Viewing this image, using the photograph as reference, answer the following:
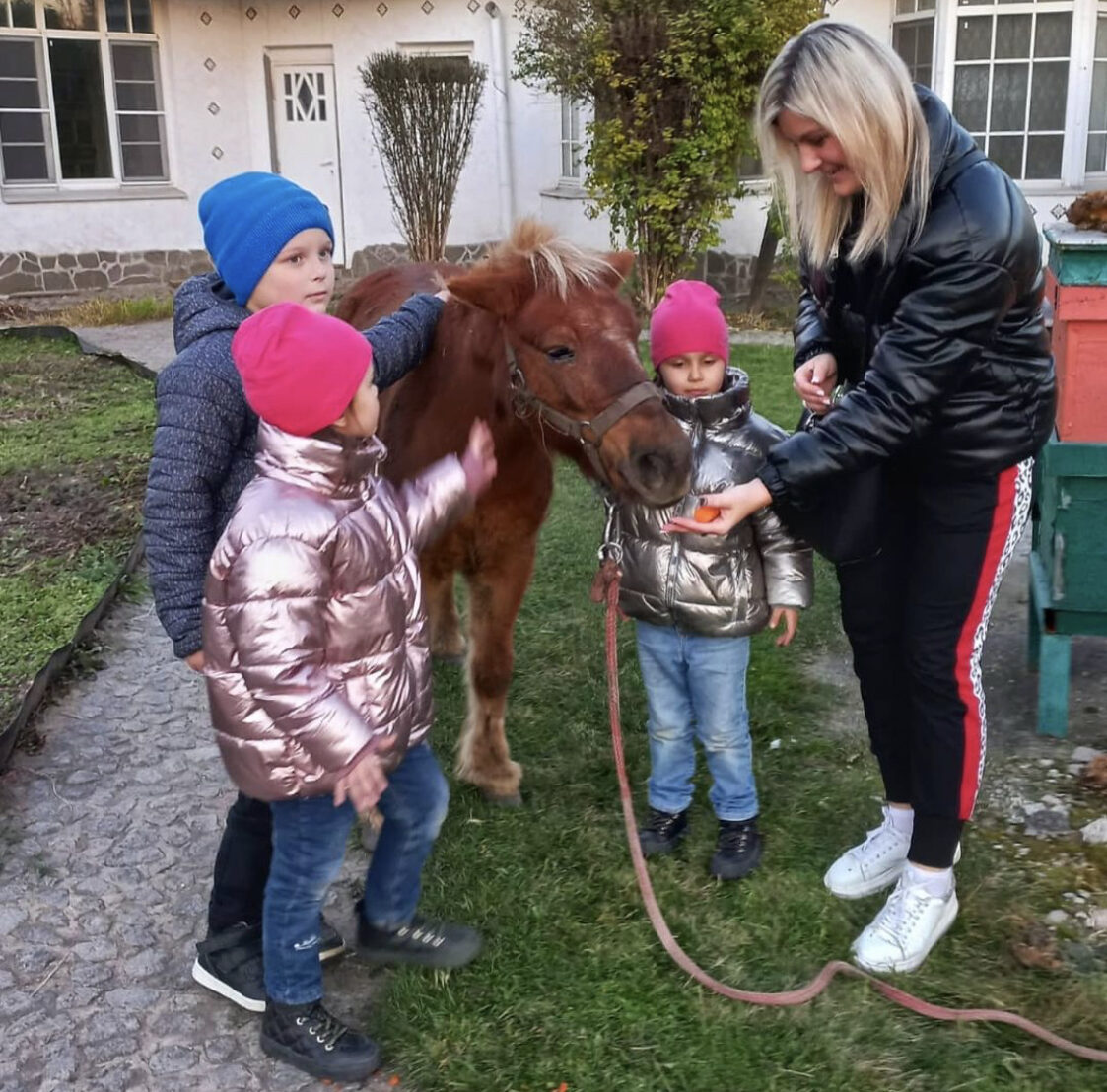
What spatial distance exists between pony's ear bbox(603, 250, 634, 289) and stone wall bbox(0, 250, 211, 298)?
41.3ft

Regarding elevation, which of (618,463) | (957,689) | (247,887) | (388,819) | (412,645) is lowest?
(247,887)

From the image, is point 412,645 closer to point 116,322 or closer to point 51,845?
point 51,845

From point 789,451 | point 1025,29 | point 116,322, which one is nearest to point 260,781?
point 789,451

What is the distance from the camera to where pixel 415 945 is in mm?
2867

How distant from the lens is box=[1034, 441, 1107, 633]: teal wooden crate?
3779 millimetres

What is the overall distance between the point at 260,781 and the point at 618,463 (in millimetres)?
1031

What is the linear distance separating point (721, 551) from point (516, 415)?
0.63 metres

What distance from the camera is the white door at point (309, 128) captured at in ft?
50.0

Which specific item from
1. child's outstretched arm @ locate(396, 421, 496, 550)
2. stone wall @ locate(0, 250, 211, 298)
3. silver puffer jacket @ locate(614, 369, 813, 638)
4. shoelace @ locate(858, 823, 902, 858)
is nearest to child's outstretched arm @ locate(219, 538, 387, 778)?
child's outstretched arm @ locate(396, 421, 496, 550)

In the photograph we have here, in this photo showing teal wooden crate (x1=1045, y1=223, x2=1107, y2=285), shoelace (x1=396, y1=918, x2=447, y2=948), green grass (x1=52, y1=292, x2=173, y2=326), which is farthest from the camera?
green grass (x1=52, y1=292, x2=173, y2=326)

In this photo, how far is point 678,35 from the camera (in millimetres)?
10328

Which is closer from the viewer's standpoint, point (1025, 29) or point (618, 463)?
point (618, 463)

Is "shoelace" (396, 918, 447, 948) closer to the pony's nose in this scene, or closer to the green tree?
the pony's nose

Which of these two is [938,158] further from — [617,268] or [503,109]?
[503,109]
